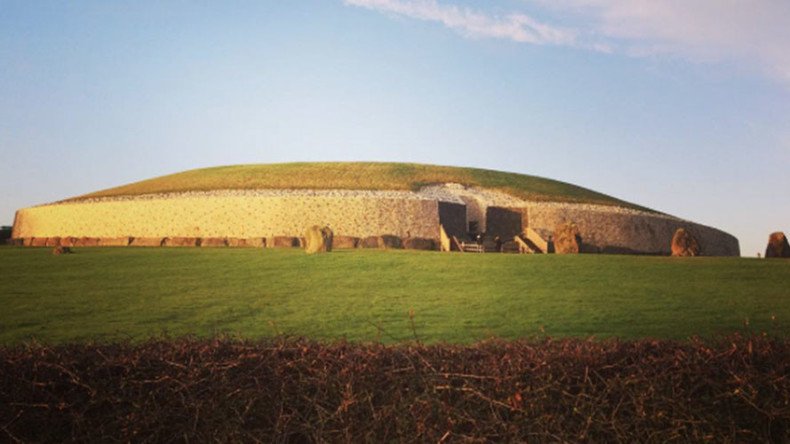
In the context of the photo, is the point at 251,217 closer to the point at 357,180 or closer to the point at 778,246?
the point at 357,180

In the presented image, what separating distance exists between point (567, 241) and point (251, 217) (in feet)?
68.7

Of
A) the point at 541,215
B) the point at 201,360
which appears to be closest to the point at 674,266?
the point at 541,215

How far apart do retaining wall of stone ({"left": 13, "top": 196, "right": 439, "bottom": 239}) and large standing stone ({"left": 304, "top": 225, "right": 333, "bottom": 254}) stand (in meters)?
13.1

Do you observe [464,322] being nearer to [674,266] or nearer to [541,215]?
[674,266]

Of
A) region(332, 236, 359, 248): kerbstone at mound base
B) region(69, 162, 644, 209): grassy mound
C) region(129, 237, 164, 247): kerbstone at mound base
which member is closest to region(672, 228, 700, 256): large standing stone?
region(332, 236, 359, 248): kerbstone at mound base

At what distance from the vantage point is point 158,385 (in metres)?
5.23

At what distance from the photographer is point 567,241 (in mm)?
34812

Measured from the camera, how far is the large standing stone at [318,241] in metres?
29.6

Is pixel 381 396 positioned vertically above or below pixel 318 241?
below

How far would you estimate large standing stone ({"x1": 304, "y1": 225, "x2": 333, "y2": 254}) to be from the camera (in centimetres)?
2964

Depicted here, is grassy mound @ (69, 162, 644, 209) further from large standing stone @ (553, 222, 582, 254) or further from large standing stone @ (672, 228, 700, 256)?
large standing stone @ (672, 228, 700, 256)

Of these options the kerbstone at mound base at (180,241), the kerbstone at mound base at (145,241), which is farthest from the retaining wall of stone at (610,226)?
the kerbstone at mound base at (145,241)

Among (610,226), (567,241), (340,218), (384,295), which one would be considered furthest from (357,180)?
(384,295)

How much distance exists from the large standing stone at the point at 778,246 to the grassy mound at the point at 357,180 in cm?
1827
